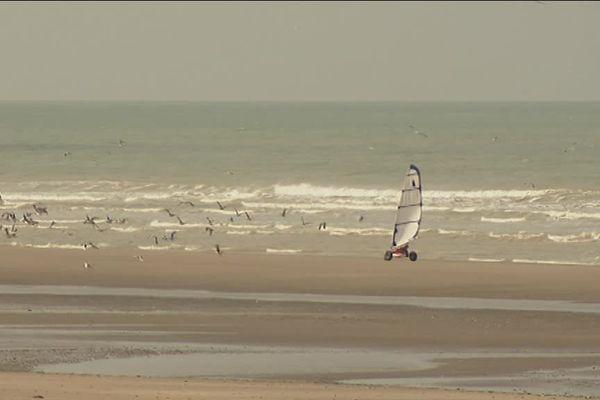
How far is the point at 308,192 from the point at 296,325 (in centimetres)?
4400

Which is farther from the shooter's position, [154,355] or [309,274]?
[309,274]

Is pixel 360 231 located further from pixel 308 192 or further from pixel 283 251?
pixel 308 192

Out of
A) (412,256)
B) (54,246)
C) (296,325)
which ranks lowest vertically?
(296,325)

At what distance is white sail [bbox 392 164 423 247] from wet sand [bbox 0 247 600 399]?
1932 millimetres

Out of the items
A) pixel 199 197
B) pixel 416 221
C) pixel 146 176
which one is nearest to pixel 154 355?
pixel 416 221

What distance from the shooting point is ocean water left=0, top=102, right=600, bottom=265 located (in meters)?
46.5

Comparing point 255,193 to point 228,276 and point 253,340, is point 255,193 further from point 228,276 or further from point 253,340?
point 253,340

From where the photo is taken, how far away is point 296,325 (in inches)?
1101

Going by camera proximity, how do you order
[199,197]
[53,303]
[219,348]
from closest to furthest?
1. [219,348]
2. [53,303]
3. [199,197]

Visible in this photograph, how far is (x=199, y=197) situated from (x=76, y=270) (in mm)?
29230

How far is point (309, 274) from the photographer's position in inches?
1449

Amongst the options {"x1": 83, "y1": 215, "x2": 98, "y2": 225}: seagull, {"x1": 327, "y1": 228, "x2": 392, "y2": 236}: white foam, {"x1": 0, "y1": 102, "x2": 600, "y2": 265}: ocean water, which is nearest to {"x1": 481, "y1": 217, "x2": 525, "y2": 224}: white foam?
{"x1": 0, "y1": 102, "x2": 600, "y2": 265}: ocean water

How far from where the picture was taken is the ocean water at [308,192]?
46500 millimetres

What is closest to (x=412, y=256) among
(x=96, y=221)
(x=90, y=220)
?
(x=90, y=220)
